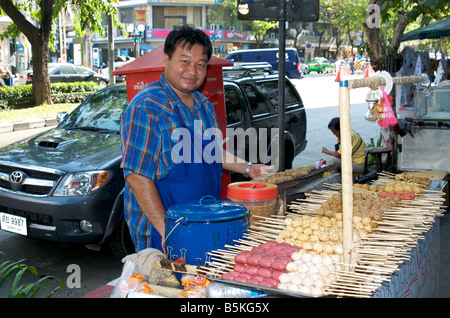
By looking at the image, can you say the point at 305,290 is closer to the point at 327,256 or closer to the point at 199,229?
the point at 327,256

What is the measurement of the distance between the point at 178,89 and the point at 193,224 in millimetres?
939

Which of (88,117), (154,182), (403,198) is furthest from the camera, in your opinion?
(88,117)

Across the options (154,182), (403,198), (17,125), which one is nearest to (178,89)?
(154,182)

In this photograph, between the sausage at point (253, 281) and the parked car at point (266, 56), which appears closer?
the sausage at point (253, 281)

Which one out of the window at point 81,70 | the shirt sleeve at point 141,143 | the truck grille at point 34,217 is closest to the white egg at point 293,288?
the shirt sleeve at point 141,143

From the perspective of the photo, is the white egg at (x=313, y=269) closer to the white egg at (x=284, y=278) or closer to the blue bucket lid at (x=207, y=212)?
the white egg at (x=284, y=278)

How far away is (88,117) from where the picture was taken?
6.17 metres

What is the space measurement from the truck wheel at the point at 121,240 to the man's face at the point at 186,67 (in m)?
2.34

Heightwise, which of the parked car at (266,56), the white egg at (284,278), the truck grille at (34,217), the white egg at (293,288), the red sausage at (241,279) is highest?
the parked car at (266,56)

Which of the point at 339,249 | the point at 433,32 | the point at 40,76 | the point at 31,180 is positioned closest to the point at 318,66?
the point at 40,76

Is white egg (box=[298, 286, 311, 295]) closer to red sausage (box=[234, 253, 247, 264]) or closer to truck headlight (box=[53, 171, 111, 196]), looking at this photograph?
red sausage (box=[234, 253, 247, 264])

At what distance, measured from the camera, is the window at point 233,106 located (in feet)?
22.7

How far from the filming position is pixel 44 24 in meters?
14.8

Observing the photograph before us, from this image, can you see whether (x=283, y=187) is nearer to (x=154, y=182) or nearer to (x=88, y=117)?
(x=154, y=182)
